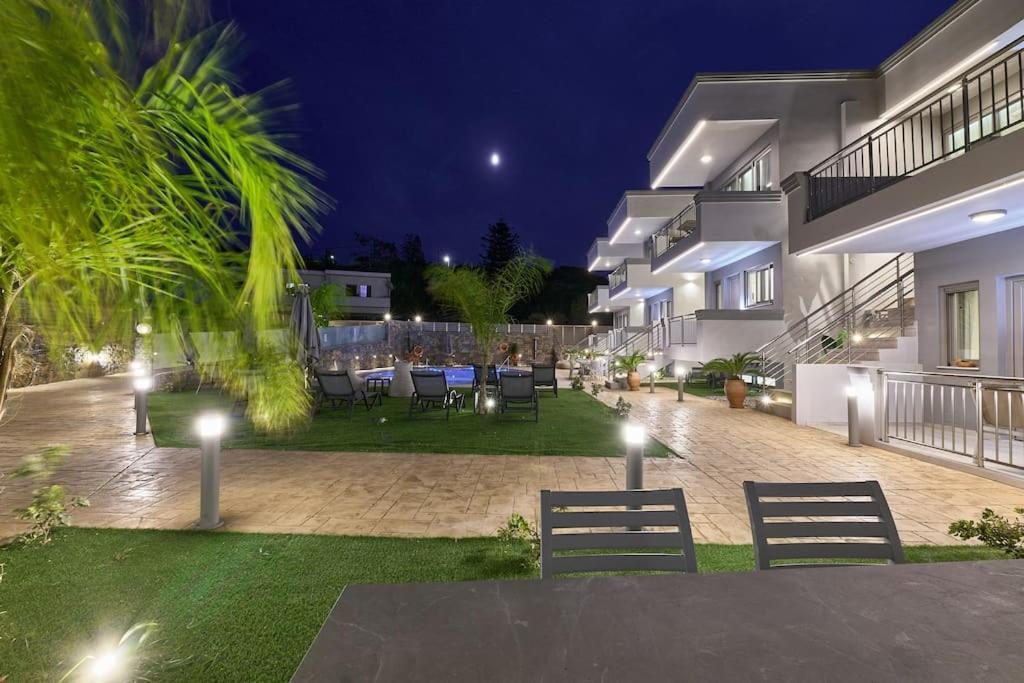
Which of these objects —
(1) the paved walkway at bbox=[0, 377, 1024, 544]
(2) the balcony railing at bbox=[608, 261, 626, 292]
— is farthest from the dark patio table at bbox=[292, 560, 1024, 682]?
(2) the balcony railing at bbox=[608, 261, 626, 292]

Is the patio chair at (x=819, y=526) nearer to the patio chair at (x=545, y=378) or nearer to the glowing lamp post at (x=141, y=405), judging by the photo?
the glowing lamp post at (x=141, y=405)

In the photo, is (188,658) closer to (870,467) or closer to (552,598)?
(552,598)

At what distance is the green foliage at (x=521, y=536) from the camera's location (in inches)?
152

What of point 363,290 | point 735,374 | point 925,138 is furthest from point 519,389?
point 363,290

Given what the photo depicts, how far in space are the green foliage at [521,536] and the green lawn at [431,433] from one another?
324cm

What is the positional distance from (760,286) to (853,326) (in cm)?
390

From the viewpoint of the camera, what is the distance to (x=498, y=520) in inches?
185

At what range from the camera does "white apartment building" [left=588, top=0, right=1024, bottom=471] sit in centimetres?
800

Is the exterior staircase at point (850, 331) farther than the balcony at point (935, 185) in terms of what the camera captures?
Yes

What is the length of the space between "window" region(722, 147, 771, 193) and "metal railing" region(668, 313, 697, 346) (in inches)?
167

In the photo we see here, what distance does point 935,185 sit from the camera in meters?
7.31

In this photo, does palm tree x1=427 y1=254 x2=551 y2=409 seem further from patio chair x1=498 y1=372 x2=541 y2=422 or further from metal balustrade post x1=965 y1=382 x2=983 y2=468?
metal balustrade post x1=965 y1=382 x2=983 y2=468

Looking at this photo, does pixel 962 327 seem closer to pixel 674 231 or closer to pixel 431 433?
pixel 431 433

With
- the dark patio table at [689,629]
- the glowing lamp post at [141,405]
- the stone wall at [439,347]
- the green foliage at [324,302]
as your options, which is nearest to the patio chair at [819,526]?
the dark patio table at [689,629]
